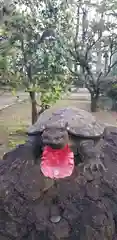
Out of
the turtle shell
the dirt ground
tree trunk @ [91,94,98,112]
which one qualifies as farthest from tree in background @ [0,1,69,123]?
the turtle shell

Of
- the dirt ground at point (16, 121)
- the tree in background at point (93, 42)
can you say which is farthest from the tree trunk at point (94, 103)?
the dirt ground at point (16, 121)

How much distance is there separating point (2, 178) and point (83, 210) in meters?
0.25

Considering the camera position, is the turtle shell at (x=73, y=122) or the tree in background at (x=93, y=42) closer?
the turtle shell at (x=73, y=122)

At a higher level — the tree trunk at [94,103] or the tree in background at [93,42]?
the tree in background at [93,42]

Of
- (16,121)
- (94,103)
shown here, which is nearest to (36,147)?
(16,121)

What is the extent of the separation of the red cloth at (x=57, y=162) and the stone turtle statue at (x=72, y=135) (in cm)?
2

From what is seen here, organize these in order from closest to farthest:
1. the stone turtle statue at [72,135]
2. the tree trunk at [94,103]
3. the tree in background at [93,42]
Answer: the stone turtle statue at [72,135], the tree in background at [93,42], the tree trunk at [94,103]

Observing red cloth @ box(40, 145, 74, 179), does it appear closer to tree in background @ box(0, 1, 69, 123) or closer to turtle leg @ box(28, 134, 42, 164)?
turtle leg @ box(28, 134, 42, 164)

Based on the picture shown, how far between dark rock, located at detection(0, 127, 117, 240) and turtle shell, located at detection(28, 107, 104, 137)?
0.33 ft

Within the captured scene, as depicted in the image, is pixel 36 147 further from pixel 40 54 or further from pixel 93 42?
pixel 93 42

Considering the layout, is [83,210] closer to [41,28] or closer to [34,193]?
[34,193]

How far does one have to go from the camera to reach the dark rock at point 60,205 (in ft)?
3.14

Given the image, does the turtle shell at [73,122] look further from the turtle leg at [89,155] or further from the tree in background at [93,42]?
the tree in background at [93,42]

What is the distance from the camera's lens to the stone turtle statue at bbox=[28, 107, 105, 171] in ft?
3.01
